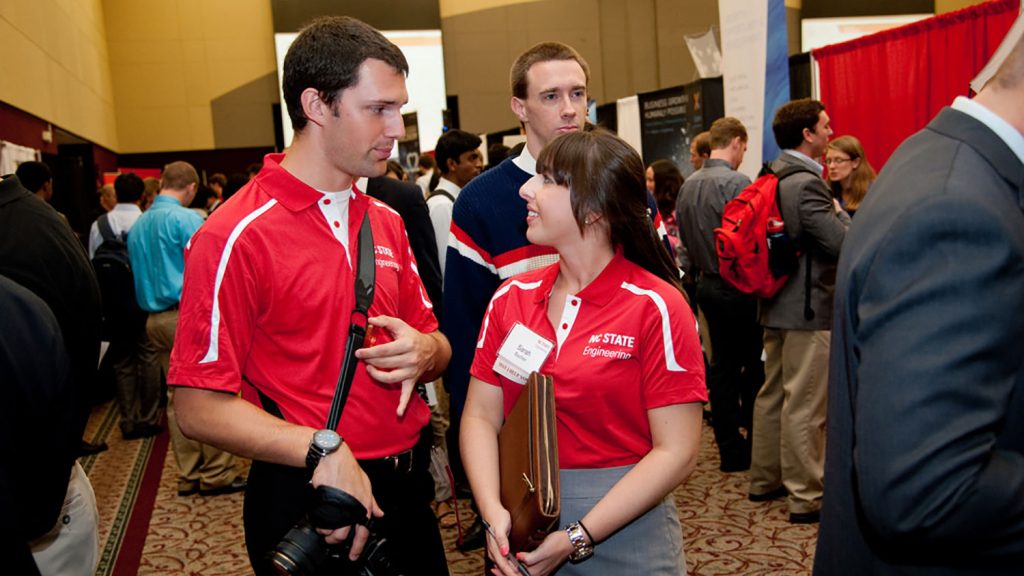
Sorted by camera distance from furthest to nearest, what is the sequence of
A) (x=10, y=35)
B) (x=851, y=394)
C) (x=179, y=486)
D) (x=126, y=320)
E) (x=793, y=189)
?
(x=10, y=35) → (x=126, y=320) → (x=179, y=486) → (x=793, y=189) → (x=851, y=394)

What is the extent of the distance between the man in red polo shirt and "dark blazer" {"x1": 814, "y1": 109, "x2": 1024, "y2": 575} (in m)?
0.82

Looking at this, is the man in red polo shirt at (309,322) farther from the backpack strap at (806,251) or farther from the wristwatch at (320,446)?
the backpack strap at (806,251)

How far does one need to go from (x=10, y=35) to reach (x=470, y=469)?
7.15 m

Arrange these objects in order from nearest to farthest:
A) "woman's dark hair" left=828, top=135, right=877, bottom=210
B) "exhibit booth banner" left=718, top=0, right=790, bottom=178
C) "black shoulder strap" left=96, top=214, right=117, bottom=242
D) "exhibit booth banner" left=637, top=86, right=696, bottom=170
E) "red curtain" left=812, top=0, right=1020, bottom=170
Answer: "woman's dark hair" left=828, top=135, right=877, bottom=210 → "exhibit booth banner" left=718, top=0, right=790, bottom=178 → "red curtain" left=812, top=0, right=1020, bottom=170 → "black shoulder strap" left=96, top=214, right=117, bottom=242 → "exhibit booth banner" left=637, top=86, right=696, bottom=170

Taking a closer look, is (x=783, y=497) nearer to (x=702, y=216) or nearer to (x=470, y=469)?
(x=702, y=216)

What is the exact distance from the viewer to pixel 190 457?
14.2ft

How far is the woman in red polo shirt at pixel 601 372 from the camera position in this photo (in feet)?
4.80

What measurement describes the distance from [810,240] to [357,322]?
8.06ft

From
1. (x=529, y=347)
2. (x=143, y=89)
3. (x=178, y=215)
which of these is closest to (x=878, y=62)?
(x=178, y=215)

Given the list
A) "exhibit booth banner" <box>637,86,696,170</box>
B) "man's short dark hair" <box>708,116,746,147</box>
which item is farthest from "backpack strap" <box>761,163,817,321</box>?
"exhibit booth banner" <box>637,86,696,170</box>

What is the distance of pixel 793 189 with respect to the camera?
331 centimetres

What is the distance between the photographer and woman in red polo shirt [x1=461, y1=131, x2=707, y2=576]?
1.46 metres

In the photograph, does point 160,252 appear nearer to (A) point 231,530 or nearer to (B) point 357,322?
(A) point 231,530

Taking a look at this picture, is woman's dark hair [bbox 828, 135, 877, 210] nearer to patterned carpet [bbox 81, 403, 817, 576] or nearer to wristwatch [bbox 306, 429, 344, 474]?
patterned carpet [bbox 81, 403, 817, 576]
